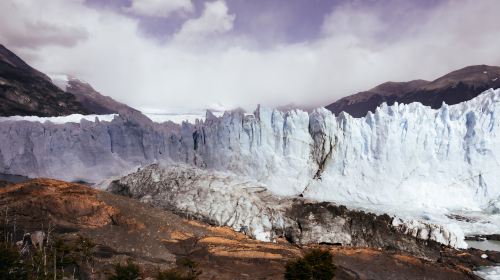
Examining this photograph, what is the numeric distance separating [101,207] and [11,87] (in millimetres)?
109593

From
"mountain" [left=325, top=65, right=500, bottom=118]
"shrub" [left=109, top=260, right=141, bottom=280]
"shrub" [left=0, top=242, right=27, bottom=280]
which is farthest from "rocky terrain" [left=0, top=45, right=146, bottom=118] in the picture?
"shrub" [left=109, top=260, right=141, bottom=280]

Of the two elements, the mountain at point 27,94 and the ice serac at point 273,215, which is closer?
the ice serac at point 273,215

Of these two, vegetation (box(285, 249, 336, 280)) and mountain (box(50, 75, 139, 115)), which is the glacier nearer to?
vegetation (box(285, 249, 336, 280))

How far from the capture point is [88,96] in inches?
6781

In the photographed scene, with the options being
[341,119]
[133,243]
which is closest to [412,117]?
[341,119]

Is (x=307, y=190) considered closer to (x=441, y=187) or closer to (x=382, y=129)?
(x=382, y=129)

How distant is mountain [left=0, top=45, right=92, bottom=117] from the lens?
395 feet

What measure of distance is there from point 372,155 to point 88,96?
146 meters

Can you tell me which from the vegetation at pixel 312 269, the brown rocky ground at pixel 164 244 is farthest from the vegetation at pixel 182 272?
the vegetation at pixel 312 269

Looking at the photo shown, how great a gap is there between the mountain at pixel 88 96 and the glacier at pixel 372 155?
117 metres

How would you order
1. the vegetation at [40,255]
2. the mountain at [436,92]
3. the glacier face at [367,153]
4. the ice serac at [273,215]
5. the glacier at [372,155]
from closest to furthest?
the vegetation at [40,255] < the ice serac at [273,215] < the glacier at [372,155] < the glacier face at [367,153] < the mountain at [436,92]

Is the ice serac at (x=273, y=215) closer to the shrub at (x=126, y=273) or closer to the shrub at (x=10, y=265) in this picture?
the shrub at (x=126, y=273)

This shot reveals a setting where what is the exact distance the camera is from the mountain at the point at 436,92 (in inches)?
3944

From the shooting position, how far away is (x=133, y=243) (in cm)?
2944
